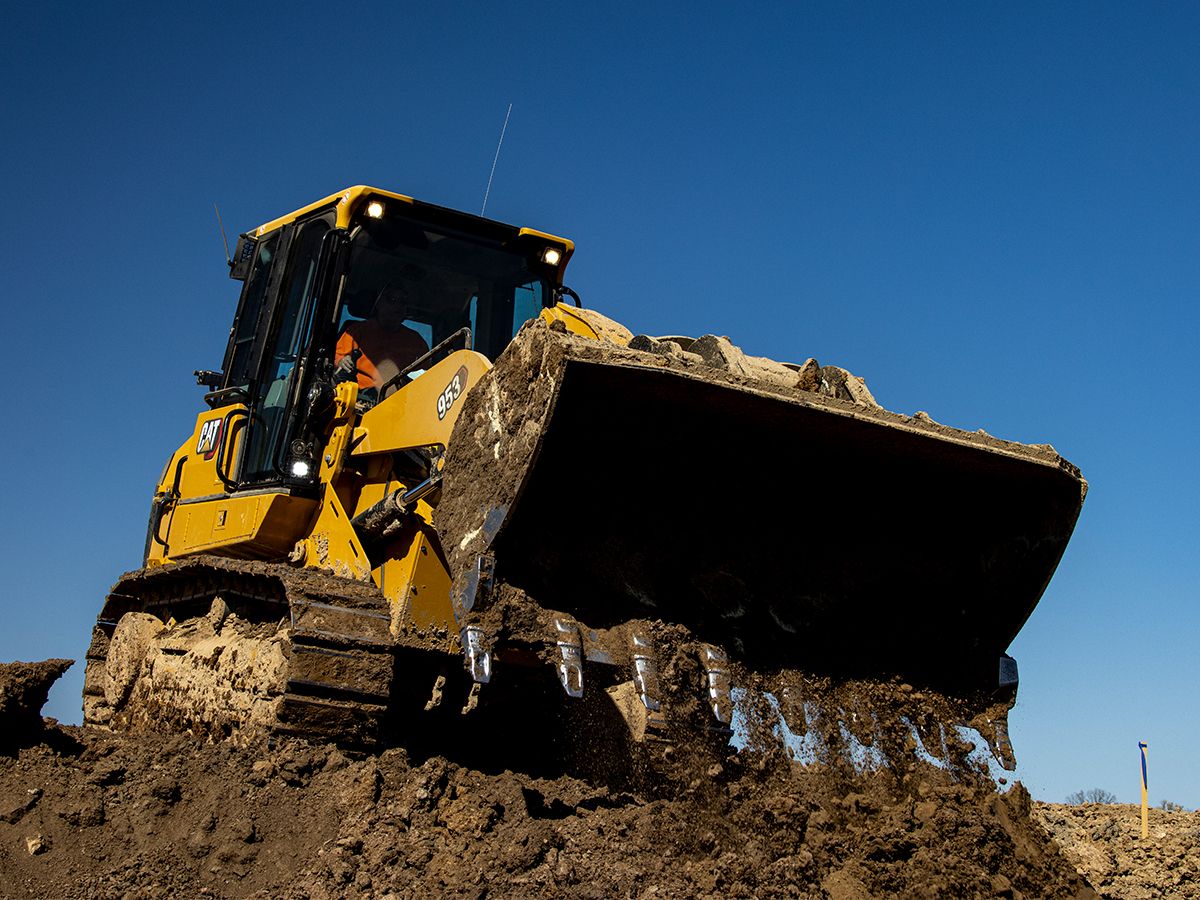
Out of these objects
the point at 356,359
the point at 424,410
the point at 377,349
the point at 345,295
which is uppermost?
the point at 345,295

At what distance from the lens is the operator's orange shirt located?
6309 millimetres

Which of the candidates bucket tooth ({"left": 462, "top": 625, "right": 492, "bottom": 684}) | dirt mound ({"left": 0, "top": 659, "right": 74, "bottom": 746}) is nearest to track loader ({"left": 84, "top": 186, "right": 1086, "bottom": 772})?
bucket tooth ({"left": 462, "top": 625, "right": 492, "bottom": 684})

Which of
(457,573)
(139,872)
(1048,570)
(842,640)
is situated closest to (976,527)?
(1048,570)

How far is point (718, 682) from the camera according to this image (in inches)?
185

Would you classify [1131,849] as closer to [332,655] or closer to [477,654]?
[477,654]

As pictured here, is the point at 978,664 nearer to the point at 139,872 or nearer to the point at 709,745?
the point at 709,745

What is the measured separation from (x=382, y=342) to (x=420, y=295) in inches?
14.2

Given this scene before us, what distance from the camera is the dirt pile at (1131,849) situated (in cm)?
597

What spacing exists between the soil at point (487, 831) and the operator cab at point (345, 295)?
1.74 m

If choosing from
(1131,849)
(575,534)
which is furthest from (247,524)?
(1131,849)

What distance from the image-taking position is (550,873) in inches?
160

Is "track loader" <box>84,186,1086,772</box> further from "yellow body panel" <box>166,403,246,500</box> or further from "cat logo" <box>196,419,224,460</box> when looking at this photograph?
"cat logo" <box>196,419,224,460</box>

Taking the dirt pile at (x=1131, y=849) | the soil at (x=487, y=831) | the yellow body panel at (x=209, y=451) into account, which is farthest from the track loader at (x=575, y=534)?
the dirt pile at (x=1131, y=849)

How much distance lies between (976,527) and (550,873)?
2373mm
